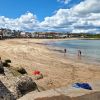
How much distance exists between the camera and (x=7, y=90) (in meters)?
6.68

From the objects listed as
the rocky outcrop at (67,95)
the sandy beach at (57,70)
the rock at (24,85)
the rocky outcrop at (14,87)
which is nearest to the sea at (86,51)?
the sandy beach at (57,70)

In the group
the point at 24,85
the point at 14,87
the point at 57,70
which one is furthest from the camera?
the point at 57,70

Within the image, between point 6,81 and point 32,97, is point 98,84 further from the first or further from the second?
point 6,81

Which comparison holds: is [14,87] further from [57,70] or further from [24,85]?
[57,70]

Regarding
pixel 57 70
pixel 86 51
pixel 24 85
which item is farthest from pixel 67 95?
pixel 86 51

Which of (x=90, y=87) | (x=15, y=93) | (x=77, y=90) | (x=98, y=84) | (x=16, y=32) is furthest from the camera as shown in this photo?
(x=16, y=32)

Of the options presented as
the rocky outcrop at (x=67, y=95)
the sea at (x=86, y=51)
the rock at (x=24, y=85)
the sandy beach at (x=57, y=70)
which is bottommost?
the sea at (x=86, y=51)

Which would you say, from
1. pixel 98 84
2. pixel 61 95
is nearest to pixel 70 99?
pixel 61 95

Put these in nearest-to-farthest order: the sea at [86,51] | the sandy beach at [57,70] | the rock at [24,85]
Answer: the rock at [24,85] < the sandy beach at [57,70] < the sea at [86,51]

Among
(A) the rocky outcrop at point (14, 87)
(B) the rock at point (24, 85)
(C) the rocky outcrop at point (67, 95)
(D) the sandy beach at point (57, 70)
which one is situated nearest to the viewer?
(C) the rocky outcrop at point (67, 95)

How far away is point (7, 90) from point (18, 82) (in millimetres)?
668

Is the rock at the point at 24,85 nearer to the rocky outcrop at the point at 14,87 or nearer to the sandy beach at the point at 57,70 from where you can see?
the rocky outcrop at the point at 14,87

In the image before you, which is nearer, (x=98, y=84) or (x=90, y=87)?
(x=90, y=87)

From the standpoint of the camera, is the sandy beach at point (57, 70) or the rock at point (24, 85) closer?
the rock at point (24, 85)
